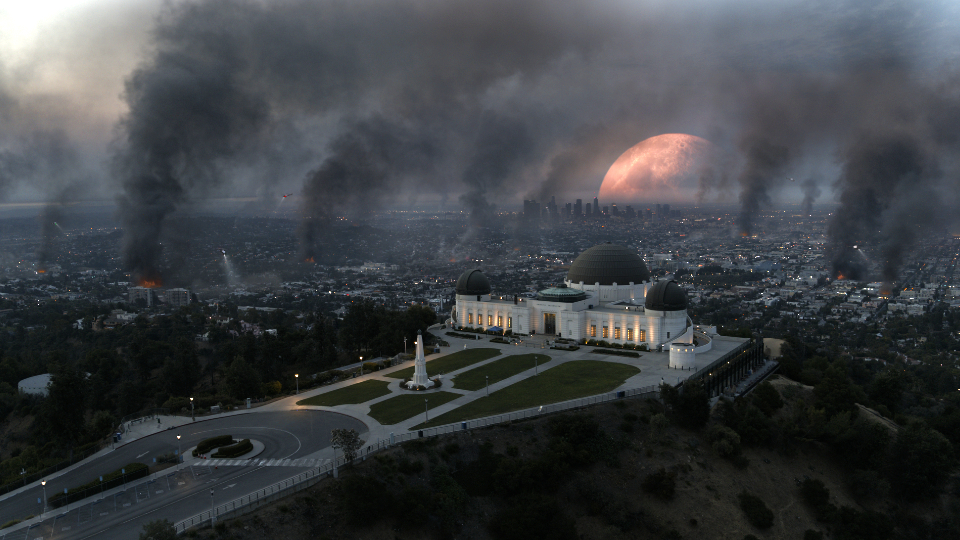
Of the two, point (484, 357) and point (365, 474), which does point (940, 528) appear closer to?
point (484, 357)

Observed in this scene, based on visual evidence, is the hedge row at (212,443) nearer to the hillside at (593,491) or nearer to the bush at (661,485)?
the hillside at (593,491)

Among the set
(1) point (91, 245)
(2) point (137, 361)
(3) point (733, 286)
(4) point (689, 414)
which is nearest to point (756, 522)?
(4) point (689, 414)

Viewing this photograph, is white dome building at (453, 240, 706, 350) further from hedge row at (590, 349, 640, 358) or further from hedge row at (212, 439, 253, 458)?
hedge row at (212, 439, 253, 458)

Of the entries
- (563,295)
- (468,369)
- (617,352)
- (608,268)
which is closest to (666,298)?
(617,352)

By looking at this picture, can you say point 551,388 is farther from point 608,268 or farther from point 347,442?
point 608,268

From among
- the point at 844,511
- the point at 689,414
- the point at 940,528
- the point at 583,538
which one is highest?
the point at 689,414

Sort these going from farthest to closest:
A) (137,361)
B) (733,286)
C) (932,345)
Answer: (733,286)
(932,345)
(137,361)

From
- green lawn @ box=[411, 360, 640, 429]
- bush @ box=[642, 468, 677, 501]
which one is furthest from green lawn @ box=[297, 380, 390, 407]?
bush @ box=[642, 468, 677, 501]
